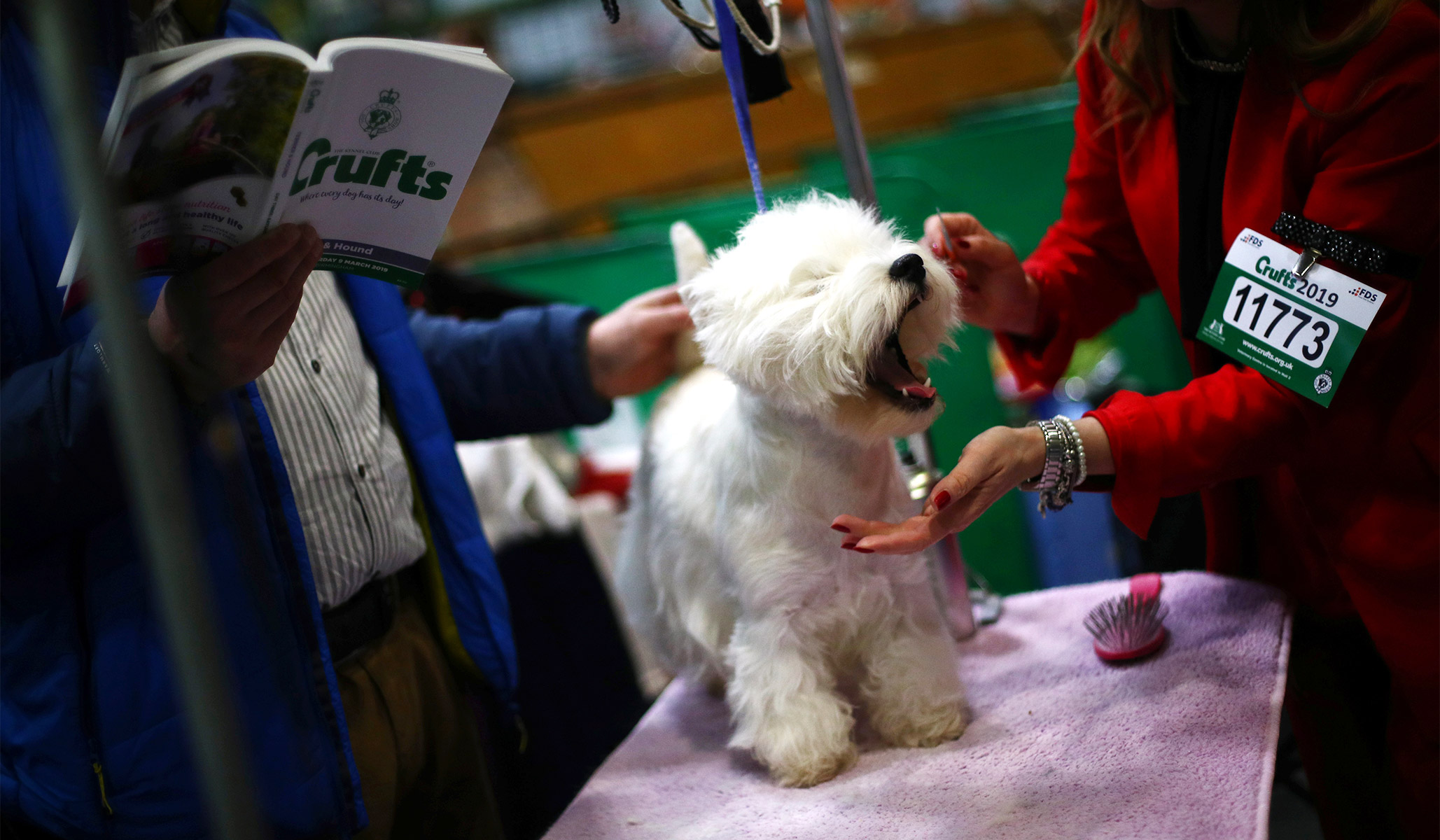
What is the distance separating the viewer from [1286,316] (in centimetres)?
96

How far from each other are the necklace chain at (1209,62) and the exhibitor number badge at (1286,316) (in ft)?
0.62

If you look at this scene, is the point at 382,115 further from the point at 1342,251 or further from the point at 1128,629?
the point at 1128,629

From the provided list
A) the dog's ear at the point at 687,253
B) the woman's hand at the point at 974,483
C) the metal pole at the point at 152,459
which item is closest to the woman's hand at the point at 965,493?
the woman's hand at the point at 974,483

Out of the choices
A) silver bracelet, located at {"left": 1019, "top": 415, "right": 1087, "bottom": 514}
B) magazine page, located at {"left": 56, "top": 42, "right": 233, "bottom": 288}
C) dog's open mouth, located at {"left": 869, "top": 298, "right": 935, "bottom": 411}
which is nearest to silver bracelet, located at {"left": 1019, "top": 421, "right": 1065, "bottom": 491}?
silver bracelet, located at {"left": 1019, "top": 415, "right": 1087, "bottom": 514}

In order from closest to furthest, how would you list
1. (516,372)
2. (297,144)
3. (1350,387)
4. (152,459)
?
1. (152,459)
2. (297,144)
3. (1350,387)
4. (516,372)

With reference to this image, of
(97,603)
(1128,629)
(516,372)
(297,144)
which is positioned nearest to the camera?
(297,144)

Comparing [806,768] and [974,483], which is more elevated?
[974,483]

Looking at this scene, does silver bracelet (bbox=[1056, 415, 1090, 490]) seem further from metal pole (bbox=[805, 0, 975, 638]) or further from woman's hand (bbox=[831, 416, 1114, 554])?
metal pole (bbox=[805, 0, 975, 638])

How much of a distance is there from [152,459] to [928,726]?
891 mm

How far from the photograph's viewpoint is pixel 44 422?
0.82m

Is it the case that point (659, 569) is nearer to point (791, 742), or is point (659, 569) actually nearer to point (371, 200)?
point (791, 742)

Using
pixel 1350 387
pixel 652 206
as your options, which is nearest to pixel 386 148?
pixel 1350 387

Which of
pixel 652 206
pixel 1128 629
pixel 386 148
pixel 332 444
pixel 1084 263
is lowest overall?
pixel 1128 629

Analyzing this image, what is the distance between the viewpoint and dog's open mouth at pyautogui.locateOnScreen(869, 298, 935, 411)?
103 cm
